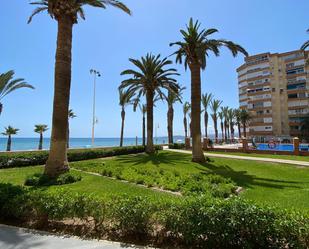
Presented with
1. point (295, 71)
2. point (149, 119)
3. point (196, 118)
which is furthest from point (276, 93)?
point (196, 118)

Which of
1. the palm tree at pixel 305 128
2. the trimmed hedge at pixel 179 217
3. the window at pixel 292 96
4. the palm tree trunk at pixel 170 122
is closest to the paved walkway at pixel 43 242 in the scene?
the trimmed hedge at pixel 179 217

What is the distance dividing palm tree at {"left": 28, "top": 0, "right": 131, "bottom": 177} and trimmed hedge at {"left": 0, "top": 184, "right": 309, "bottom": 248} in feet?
22.1

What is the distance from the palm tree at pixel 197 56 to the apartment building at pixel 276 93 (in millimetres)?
61114

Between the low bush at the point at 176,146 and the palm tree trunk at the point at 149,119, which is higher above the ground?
the palm tree trunk at the point at 149,119

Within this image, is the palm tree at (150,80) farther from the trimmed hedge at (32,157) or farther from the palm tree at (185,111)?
the palm tree at (185,111)

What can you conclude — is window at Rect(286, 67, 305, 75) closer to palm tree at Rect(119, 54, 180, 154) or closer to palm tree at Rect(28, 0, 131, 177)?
palm tree at Rect(119, 54, 180, 154)

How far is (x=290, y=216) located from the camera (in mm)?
4742

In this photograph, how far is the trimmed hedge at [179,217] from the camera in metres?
4.69

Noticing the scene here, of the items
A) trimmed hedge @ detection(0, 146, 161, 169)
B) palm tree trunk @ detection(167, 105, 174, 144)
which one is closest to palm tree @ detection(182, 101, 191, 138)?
palm tree trunk @ detection(167, 105, 174, 144)

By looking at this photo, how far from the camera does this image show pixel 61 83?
14109mm

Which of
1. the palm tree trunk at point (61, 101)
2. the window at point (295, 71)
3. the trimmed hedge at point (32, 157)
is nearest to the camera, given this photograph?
the palm tree trunk at point (61, 101)

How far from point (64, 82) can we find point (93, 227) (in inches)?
386

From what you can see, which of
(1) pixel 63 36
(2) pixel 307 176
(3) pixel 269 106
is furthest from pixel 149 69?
(3) pixel 269 106

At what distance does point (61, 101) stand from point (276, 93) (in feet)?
262
